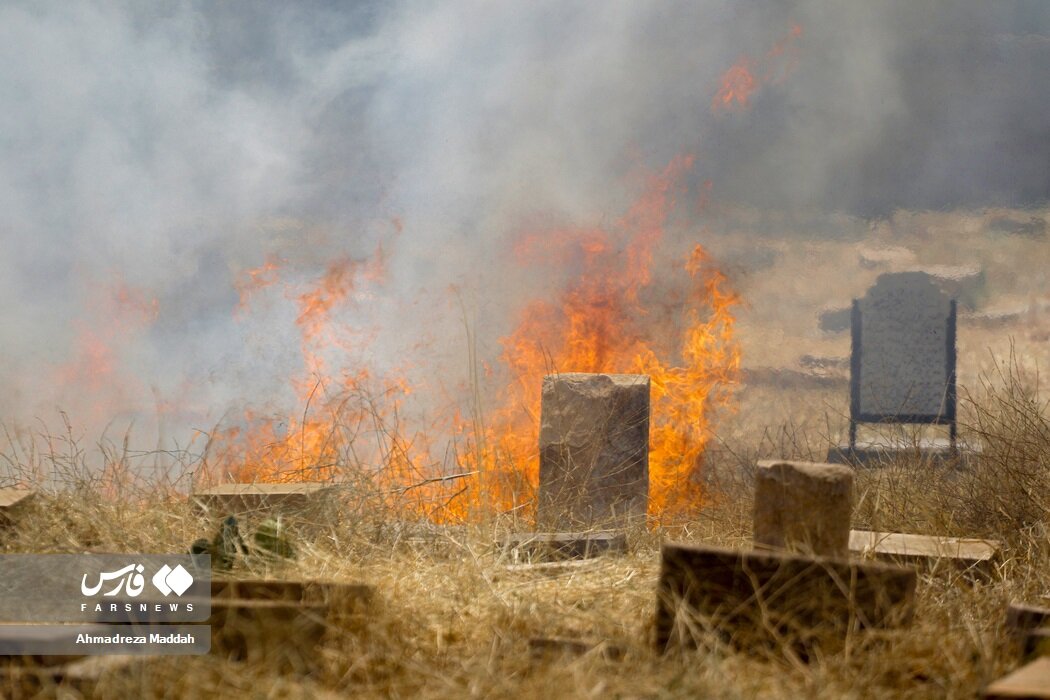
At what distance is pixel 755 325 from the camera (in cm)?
1142

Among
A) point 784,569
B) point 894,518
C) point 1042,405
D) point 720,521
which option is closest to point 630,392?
point 720,521

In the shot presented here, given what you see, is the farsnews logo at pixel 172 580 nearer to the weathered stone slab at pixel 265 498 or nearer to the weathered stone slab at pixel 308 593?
the weathered stone slab at pixel 308 593

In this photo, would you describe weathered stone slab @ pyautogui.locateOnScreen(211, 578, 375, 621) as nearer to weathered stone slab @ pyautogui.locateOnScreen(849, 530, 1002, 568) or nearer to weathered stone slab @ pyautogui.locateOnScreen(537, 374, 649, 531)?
weathered stone slab @ pyautogui.locateOnScreen(849, 530, 1002, 568)

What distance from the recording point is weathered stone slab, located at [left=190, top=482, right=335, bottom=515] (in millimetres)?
5176

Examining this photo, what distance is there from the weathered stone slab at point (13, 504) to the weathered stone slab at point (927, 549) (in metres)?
4.17

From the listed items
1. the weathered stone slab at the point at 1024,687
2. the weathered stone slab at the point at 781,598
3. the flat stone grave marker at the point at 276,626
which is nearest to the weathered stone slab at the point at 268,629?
the flat stone grave marker at the point at 276,626

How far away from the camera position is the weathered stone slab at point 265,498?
5176mm

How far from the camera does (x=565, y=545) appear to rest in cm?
531

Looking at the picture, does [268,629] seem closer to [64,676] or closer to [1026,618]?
[64,676]

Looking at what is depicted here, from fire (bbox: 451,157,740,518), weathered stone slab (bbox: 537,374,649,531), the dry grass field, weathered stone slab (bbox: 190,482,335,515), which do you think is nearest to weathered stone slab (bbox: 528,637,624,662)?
the dry grass field

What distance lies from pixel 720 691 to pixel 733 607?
1.90 ft

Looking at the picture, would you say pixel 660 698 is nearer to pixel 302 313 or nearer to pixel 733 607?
pixel 733 607

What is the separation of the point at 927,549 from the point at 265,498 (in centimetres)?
332

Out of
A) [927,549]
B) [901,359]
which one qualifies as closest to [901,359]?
[901,359]
